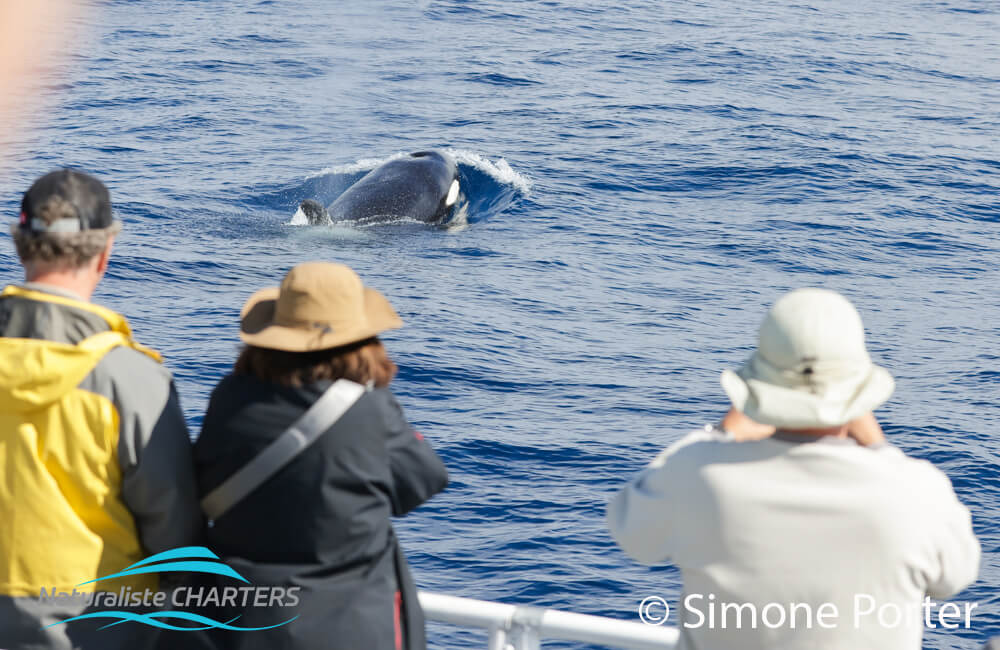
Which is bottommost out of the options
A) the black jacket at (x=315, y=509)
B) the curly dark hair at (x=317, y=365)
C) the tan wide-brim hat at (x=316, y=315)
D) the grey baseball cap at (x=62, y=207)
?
the black jacket at (x=315, y=509)

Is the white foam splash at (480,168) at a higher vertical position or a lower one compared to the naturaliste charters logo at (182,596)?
lower

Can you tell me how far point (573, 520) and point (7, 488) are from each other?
7.55 m

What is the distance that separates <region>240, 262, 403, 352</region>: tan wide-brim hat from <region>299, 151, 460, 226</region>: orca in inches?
605

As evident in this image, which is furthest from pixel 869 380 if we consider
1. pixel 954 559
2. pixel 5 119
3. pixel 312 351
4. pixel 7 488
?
pixel 7 488

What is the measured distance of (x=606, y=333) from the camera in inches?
631

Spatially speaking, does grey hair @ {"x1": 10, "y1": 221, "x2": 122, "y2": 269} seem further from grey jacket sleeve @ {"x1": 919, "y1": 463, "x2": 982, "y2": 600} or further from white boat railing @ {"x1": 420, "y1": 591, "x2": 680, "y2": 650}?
grey jacket sleeve @ {"x1": 919, "y1": 463, "x2": 982, "y2": 600}

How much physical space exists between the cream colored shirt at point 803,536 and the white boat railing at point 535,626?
80cm

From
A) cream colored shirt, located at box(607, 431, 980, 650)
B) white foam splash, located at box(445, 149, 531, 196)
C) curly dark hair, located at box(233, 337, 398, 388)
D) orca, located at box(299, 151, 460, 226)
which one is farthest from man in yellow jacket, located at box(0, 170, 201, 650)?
white foam splash, located at box(445, 149, 531, 196)

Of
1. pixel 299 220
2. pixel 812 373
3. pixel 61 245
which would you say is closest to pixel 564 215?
pixel 299 220

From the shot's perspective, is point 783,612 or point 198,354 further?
point 198,354

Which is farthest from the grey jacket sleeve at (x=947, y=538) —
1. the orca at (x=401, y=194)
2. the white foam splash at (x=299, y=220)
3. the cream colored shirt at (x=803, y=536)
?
the white foam splash at (x=299, y=220)

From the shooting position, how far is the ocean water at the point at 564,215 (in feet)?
40.9

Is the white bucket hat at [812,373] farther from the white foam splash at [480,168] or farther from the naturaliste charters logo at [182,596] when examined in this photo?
the white foam splash at [480,168]

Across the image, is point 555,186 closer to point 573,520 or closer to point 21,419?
point 573,520
